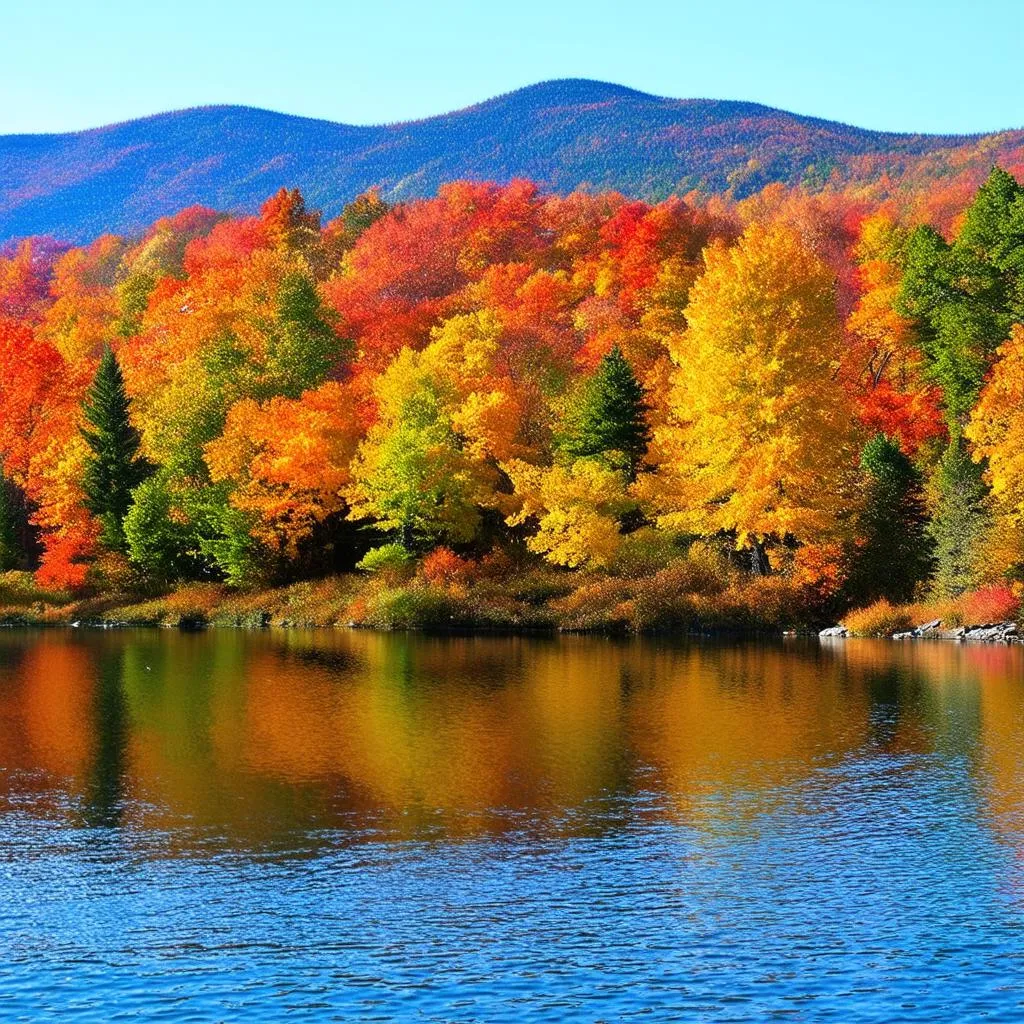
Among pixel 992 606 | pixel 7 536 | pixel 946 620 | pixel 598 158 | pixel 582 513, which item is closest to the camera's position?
pixel 992 606

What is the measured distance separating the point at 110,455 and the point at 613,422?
1007 inches

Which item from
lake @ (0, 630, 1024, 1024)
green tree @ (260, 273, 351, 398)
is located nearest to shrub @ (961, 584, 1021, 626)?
lake @ (0, 630, 1024, 1024)

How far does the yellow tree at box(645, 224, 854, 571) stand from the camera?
54781 mm

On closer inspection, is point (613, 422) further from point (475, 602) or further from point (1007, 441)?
point (1007, 441)

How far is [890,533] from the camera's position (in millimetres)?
55062

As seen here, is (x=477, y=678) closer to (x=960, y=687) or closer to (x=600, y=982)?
(x=960, y=687)

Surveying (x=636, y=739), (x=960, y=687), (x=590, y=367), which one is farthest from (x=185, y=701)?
(x=590, y=367)

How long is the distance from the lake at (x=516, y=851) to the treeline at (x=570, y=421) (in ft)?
48.3

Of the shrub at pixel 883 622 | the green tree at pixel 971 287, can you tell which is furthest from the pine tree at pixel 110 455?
the green tree at pixel 971 287

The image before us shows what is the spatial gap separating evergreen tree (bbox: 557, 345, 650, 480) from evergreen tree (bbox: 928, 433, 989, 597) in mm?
13004

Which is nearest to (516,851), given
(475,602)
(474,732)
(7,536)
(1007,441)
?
(474,732)

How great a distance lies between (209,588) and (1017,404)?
36234 mm

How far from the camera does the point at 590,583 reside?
59219mm

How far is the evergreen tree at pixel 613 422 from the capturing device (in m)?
61.0
